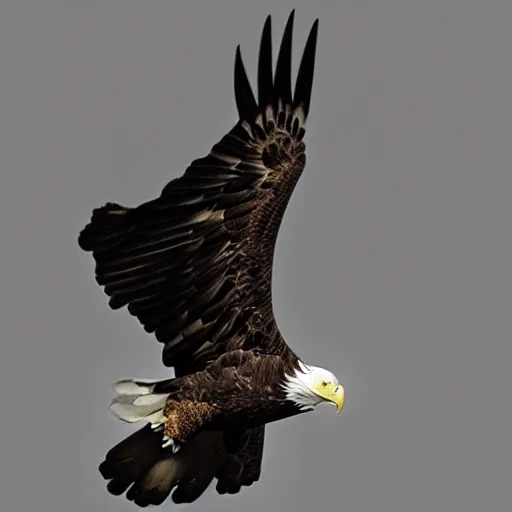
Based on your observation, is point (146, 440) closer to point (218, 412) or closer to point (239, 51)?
point (218, 412)

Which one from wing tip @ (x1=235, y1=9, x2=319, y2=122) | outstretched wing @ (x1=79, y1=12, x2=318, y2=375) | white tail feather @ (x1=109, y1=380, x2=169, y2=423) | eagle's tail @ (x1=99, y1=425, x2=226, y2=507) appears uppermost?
wing tip @ (x1=235, y1=9, x2=319, y2=122)

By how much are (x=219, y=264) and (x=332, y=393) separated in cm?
124

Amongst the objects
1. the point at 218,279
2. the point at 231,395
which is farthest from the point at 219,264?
the point at 231,395

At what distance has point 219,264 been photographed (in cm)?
2158

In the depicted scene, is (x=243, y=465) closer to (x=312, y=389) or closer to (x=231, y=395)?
(x=231, y=395)

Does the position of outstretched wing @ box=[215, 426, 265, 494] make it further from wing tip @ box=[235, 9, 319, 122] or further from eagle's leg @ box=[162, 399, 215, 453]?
wing tip @ box=[235, 9, 319, 122]

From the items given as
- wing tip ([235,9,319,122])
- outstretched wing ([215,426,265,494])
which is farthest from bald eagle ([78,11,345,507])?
outstretched wing ([215,426,265,494])

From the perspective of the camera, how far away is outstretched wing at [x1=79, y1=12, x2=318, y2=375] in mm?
21406

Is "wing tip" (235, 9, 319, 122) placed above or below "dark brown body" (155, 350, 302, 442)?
above

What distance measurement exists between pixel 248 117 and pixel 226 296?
1.31 metres

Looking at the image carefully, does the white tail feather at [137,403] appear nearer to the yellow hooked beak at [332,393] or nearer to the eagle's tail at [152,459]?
the eagle's tail at [152,459]

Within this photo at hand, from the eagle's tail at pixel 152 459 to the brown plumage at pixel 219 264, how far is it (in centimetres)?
2

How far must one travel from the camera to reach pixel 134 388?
2206cm

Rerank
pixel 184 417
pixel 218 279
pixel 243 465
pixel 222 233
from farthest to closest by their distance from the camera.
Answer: pixel 243 465
pixel 184 417
pixel 218 279
pixel 222 233
